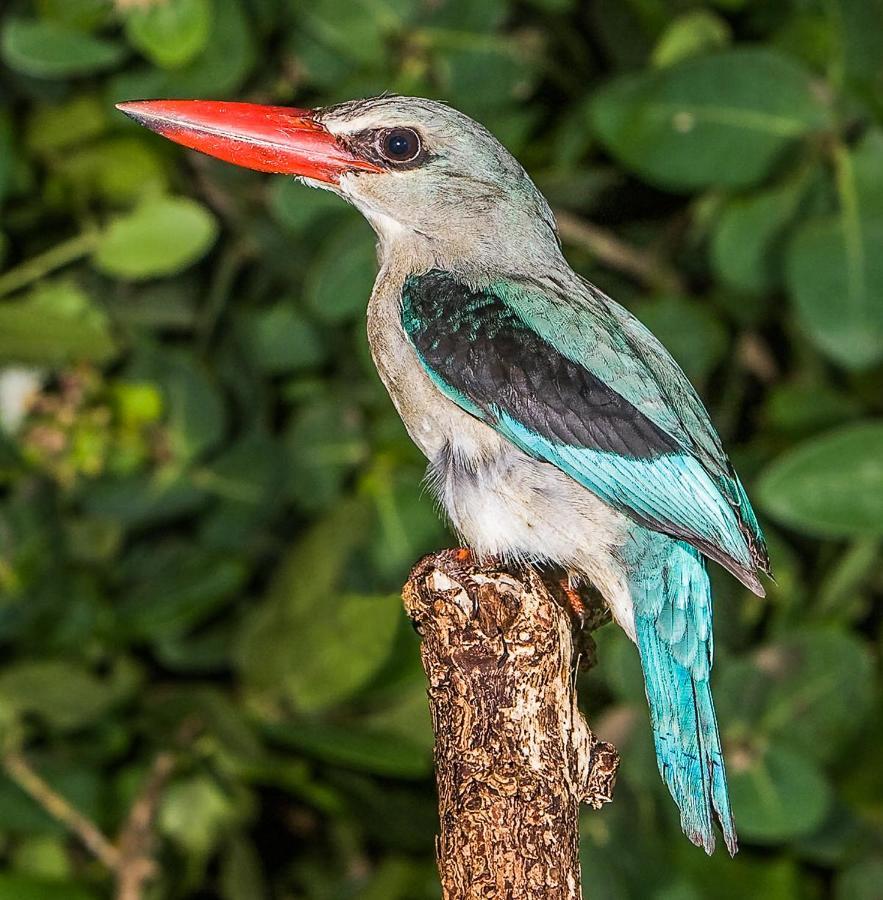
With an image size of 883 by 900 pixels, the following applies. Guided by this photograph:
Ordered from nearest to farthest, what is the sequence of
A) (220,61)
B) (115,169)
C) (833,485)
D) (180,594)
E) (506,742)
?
(506,742), (833,485), (220,61), (180,594), (115,169)

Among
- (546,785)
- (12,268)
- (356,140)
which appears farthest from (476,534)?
(12,268)

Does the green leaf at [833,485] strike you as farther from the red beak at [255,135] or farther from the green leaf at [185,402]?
the green leaf at [185,402]

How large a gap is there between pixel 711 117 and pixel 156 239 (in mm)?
1362

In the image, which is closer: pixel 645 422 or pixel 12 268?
pixel 645 422

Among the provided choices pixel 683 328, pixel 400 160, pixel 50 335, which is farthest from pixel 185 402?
pixel 683 328

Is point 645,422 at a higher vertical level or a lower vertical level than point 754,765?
higher

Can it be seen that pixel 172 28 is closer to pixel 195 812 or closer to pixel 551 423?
pixel 551 423

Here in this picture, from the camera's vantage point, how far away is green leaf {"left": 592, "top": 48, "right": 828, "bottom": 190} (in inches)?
140

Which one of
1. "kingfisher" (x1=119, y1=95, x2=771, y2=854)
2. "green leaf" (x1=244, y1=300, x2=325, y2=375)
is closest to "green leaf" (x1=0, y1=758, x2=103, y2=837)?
"green leaf" (x1=244, y1=300, x2=325, y2=375)

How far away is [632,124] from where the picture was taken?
3.61 meters

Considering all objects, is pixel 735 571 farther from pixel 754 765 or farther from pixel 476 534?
pixel 754 765

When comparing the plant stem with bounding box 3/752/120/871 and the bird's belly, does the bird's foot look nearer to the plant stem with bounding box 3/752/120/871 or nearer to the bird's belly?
the bird's belly

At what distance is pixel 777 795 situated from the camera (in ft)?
11.8

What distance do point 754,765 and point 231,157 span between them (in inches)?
73.9
